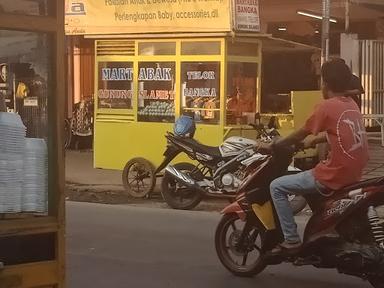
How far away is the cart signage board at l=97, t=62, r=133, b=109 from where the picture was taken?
47.9ft

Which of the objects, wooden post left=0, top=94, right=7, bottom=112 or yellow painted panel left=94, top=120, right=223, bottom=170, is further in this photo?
yellow painted panel left=94, top=120, right=223, bottom=170

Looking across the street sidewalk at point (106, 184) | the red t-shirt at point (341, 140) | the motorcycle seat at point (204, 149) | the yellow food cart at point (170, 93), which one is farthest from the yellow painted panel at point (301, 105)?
the red t-shirt at point (341, 140)

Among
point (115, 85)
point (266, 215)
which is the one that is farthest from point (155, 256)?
point (115, 85)

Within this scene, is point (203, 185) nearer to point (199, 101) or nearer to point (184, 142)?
point (184, 142)

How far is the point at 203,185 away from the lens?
11.1 m

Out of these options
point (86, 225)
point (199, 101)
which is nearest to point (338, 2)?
point (199, 101)

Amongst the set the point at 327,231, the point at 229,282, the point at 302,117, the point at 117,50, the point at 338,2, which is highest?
the point at 338,2

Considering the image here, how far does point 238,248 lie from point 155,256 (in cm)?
132

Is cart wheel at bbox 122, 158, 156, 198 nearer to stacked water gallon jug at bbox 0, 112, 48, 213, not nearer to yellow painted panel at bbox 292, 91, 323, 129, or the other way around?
yellow painted panel at bbox 292, 91, 323, 129

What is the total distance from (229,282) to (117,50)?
8.30m

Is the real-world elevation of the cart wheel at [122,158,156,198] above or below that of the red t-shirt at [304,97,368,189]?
below

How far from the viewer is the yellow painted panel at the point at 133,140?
13.6 m

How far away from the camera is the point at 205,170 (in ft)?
37.2

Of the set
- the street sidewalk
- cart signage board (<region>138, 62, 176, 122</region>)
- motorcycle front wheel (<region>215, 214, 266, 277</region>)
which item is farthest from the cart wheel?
motorcycle front wheel (<region>215, 214, 266, 277</region>)
